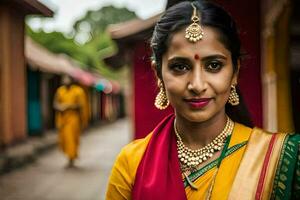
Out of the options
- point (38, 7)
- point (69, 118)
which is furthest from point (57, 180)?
point (38, 7)

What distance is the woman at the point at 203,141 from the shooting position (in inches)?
64.2

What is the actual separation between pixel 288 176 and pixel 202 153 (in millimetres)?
338

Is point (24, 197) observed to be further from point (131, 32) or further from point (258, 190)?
point (258, 190)

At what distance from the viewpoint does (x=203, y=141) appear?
6.01 feet

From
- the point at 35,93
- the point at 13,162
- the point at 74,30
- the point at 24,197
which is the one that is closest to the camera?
the point at 24,197

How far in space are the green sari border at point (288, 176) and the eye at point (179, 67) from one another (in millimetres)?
420

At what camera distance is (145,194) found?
1.67 m

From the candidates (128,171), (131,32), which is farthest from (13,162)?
(128,171)

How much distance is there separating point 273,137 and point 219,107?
207mm

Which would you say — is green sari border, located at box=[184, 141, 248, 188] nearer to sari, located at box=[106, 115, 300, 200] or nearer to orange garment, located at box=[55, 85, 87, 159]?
sari, located at box=[106, 115, 300, 200]

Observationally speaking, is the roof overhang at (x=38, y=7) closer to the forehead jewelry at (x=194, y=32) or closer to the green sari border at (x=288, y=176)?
the forehead jewelry at (x=194, y=32)

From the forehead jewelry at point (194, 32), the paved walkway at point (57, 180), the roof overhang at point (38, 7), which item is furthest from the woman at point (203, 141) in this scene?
the roof overhang at point (38, 7)

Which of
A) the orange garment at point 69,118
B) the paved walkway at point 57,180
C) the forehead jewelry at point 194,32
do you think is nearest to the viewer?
the forehead jewelry at point 194,32

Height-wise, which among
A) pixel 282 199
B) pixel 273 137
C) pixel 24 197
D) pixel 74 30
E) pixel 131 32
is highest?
pixel 74 30
